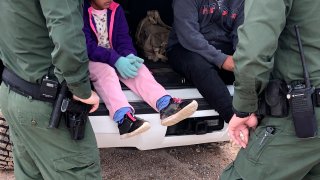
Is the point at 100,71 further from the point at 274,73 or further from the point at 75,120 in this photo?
the point at 274,73

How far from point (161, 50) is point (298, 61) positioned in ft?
5.51

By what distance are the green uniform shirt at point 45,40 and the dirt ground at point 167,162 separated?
152cm

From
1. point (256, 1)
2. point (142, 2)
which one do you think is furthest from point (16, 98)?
point (142, 2)

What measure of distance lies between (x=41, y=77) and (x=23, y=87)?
120 millimetres

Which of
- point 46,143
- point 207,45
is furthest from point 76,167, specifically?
point 207,45

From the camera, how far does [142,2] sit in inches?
164

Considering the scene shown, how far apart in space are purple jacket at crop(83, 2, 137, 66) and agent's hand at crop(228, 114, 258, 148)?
99 cm

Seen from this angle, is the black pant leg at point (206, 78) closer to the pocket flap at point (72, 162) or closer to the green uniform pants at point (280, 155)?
the green uniform pants at point (280, 155)

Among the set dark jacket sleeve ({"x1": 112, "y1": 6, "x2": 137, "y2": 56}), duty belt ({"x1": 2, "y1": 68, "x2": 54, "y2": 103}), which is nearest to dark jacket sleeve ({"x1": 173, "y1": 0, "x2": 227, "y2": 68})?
dark jacket sleeve ({"x1": 112, "y1": 6, "x2": 137, "y2": 56})

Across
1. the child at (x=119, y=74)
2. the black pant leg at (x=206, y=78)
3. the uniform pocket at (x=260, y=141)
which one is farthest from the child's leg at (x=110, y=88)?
the uniform pocket at (x=260, y=141)

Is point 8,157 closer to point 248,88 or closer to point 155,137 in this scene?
point 155,137

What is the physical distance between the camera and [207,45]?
3.24m

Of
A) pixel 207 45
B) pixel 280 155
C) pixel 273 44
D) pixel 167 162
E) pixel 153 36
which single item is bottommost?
pixel 167 162

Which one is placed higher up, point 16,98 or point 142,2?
point 16,98
